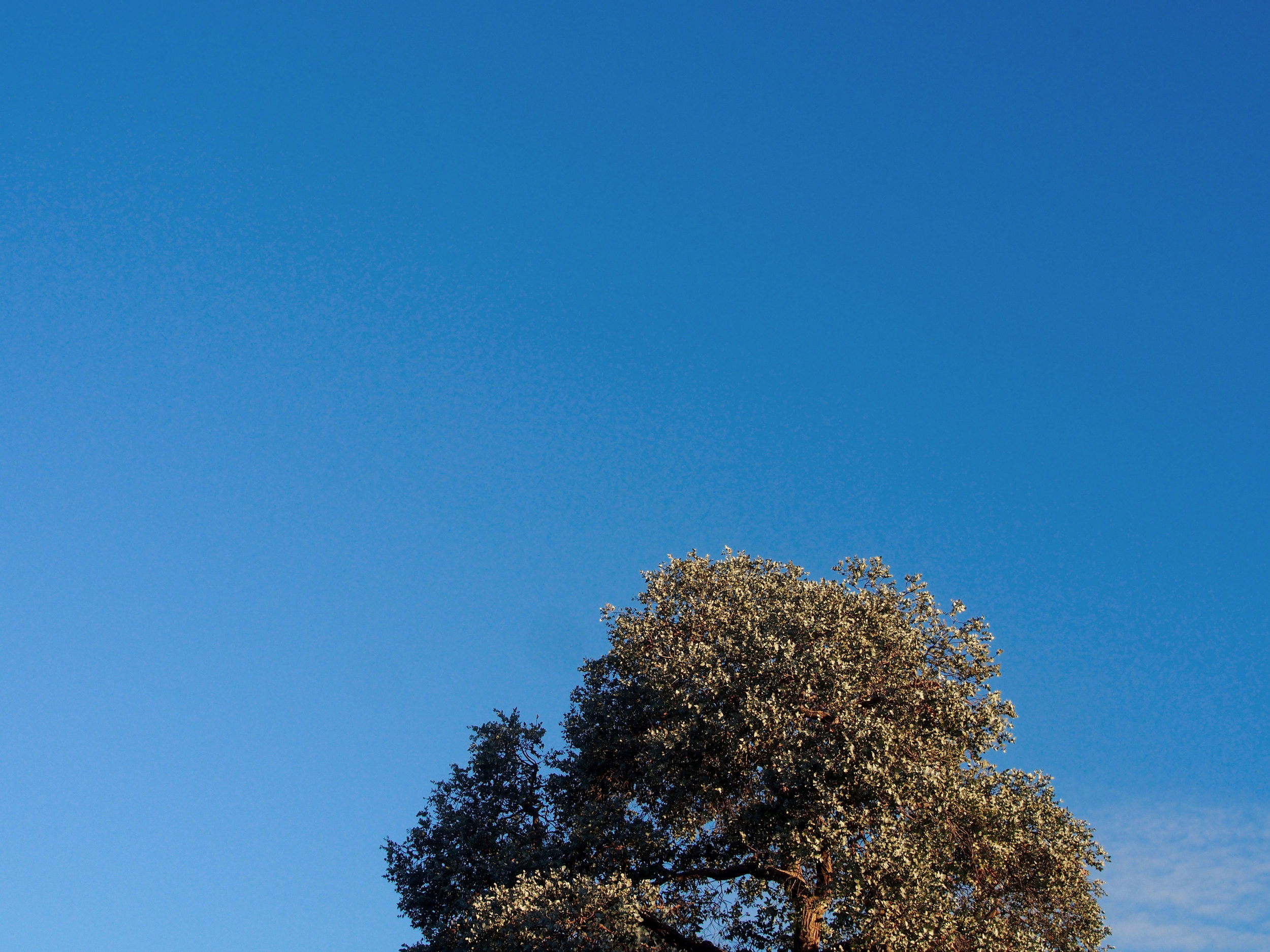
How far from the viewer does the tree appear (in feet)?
95.5

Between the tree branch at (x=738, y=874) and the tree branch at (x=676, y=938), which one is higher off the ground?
the tree branch at (x=738, y=874)

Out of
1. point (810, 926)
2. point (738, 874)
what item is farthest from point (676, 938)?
point (810, 926)

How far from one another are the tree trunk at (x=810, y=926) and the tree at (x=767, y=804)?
0.20ft

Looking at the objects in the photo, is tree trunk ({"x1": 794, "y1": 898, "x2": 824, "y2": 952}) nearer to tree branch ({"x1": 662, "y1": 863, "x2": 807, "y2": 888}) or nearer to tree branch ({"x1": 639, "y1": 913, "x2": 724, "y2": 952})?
tree branch ({"x1": 662, "y1": 863, "x2": 807, "y2": 888})

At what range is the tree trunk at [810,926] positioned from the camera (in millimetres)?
30953

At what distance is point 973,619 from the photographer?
3516cm

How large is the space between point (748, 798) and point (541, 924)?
7117 millimetres

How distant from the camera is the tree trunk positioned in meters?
31.0

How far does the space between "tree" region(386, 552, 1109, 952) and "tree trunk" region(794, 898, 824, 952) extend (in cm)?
6

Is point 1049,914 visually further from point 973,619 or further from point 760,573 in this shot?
point 760,573

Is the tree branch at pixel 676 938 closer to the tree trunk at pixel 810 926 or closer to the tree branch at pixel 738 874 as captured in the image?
the tree branch at pixel 738 874

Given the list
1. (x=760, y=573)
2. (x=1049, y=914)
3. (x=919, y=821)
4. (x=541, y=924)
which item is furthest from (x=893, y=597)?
(x=541, y=924)

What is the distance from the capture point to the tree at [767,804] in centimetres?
2909

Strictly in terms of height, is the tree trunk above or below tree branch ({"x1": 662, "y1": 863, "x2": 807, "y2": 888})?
below
